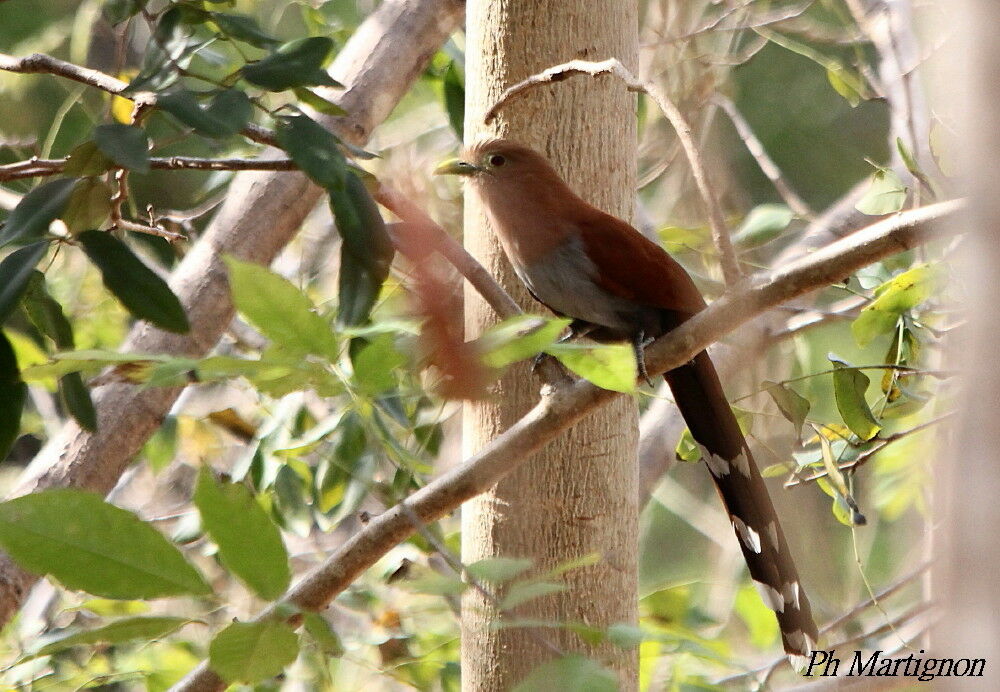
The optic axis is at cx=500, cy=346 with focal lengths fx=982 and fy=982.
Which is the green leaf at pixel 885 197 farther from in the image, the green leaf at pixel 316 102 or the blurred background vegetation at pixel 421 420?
the green leaf at pixel 316 102

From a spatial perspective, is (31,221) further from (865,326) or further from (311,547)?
(311,547)

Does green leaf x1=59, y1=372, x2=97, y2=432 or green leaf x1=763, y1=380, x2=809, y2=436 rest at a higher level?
green leaf x1=59, y1=372, x2=97, y2=432

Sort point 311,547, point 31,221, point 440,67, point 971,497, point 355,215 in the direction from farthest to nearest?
point 311,547 < point 440,67 < point 355,215 < point 31,221 < point 971,497

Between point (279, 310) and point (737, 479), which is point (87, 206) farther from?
point (737, 479)

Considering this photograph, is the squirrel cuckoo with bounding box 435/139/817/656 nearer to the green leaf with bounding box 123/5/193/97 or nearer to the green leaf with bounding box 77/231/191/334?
the green leaf with bounding box 123/5/193/97

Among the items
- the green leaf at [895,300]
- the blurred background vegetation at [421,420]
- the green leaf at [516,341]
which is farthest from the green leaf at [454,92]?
the green leaf at [516,341]

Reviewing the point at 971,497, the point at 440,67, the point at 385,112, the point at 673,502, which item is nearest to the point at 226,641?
the point at 971,497

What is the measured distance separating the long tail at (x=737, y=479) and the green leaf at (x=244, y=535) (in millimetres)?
1007

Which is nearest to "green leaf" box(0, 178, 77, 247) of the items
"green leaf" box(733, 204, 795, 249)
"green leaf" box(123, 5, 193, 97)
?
"green leaf" box(123, 5, 193, 97)

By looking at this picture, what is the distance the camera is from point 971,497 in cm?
28

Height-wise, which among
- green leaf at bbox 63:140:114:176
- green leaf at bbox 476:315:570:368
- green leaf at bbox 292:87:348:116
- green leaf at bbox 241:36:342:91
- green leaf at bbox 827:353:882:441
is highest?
green leaf at bbox 241:36:342:91

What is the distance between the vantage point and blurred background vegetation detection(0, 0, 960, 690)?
3.96ft

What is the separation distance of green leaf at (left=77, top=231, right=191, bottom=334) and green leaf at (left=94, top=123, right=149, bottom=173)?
0.11 meters

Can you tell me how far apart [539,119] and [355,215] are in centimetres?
44
